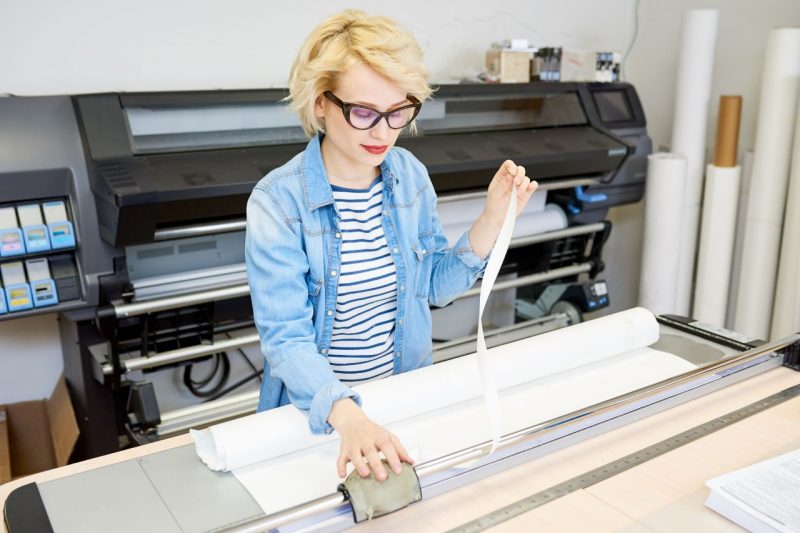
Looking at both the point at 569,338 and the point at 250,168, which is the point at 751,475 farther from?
the point at 250,168

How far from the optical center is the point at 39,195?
5.88ft

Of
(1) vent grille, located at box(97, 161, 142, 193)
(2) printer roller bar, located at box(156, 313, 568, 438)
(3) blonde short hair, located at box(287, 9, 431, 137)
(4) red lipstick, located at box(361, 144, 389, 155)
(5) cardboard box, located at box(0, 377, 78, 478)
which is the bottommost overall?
(5) cardboard box, located at box(0, 377, 78, 478)

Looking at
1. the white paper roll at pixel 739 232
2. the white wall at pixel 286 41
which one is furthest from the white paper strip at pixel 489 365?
the white paper roll at pixel 739 232

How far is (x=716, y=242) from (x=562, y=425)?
1.91 m

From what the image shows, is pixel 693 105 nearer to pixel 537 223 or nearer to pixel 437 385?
pixel 537 223

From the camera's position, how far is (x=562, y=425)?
3.93 feet

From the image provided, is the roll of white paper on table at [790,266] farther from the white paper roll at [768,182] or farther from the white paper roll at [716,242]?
the white paper roll at [716,242]

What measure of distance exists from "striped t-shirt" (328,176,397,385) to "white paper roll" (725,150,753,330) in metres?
1.98

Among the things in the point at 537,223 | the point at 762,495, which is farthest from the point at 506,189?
the point at 537,223

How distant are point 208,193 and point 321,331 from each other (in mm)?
694

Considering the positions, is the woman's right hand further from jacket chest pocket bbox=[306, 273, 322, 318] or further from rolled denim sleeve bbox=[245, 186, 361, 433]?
jacket chest pocket bbox=[306, 273, 322, 318]

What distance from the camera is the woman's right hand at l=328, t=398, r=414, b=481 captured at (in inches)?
37.7

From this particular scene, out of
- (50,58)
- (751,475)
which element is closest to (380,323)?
(751,475)

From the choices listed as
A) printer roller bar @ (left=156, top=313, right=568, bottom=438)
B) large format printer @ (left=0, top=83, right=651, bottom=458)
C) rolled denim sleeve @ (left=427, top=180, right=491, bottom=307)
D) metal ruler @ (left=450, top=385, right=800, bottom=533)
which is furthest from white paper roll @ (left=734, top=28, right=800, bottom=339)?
rolled denim sleeve @ (left=427, top=180, right=491, bottom=307)
